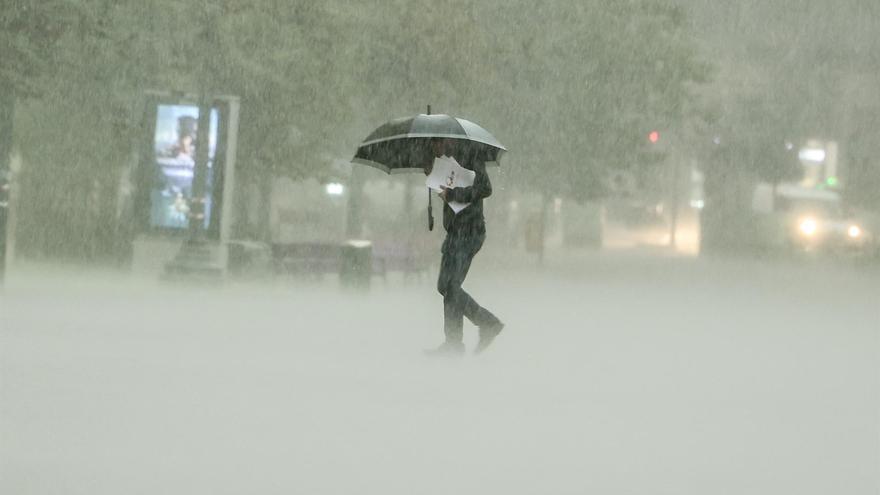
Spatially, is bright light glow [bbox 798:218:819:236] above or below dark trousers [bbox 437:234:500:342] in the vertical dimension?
above

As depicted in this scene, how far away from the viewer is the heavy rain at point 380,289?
6.06 m

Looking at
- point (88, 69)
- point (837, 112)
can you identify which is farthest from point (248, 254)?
point (837, 112)

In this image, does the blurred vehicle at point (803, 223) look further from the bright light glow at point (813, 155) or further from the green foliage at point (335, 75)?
the green foliage at point (335, 75)

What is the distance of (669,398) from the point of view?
820cm

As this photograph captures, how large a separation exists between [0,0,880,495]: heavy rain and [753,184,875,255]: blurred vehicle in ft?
18.9

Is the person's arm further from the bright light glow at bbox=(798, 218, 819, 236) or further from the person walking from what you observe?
the bright light glow at bbox=(798, 218, 819, 236)

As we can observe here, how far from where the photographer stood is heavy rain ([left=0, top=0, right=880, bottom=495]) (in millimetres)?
6062

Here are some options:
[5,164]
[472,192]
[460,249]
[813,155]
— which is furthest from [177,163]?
[813,155]

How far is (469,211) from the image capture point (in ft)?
32.0

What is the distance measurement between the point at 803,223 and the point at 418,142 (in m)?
49.6

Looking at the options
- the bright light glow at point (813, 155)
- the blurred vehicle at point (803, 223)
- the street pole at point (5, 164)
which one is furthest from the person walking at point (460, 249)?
the bright light glow at point (813, 155)

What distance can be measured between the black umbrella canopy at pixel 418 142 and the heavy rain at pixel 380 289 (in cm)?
3

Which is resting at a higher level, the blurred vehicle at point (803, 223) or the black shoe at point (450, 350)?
the blurred vehicle at point (803, 223)

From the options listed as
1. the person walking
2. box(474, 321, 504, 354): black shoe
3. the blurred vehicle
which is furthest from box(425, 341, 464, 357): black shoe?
the blurred vehicle
